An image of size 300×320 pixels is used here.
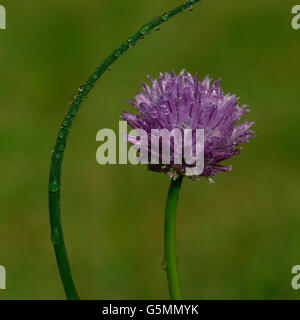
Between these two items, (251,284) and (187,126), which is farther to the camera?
(251,284)

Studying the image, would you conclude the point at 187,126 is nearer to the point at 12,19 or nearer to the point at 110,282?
the point at 110,282

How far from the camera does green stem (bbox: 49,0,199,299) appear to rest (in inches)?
11.2

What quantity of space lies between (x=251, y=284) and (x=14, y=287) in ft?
1.18

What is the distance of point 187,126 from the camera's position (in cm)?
35

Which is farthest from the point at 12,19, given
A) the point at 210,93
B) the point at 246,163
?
the point at 210,93

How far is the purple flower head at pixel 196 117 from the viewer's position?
35cm

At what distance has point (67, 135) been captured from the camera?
301 mm

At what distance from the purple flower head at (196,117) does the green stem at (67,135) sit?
0.07 meters

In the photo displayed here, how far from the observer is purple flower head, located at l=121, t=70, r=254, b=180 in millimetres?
355

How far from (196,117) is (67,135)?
0.08 meters

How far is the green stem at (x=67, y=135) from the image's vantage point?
0.29 m

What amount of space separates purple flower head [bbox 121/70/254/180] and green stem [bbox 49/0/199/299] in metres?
0.07

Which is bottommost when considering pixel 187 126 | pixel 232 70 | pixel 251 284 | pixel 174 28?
pixel 251 284
